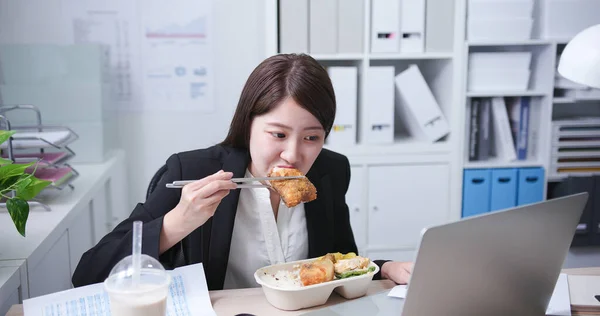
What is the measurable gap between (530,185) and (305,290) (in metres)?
2.14

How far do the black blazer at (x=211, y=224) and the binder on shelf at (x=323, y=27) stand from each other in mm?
1151

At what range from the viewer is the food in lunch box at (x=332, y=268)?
4.14 feet

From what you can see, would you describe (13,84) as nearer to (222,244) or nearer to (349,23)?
(349,23)

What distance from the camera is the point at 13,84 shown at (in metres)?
2.76

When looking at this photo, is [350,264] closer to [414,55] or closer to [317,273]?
[317,273]

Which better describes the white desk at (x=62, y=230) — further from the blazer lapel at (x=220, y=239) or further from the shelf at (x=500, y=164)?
the shelf at (x=500, y=164)

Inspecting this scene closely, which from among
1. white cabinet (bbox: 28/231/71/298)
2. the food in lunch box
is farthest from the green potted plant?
the food in lunch box

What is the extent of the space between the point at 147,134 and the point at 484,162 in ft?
5.82

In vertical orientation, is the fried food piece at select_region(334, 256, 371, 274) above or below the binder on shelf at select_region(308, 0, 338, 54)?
below

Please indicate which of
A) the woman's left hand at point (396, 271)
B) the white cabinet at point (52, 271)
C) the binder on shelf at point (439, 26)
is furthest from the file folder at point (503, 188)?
the white cabinet at point (52, 271)

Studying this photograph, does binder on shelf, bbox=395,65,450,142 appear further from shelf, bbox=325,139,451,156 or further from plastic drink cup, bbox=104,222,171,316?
plastic drink cup, bbox=104,222,171,316

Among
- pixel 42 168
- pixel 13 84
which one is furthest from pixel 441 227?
pixel 13 84

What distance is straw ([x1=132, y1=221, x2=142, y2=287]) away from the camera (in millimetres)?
953

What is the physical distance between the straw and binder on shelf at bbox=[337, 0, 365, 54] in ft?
6.64
